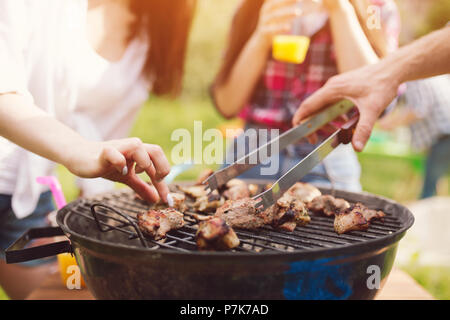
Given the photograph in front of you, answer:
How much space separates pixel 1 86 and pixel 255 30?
64.5 inches

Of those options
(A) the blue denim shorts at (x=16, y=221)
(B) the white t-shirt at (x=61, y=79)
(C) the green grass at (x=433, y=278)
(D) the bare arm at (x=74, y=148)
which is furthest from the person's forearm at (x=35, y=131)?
(C) the green grass at (x=433, y=278)

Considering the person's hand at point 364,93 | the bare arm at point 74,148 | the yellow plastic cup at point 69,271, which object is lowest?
the yellow plastic cup at point 69,271

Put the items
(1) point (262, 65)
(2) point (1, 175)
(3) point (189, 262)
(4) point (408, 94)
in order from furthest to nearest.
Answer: (4) point (408, 94) < (1) point (262, 65) < (2) point (1, 175) < (3) point (189, 262)

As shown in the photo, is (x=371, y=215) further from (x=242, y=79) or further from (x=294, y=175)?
(x=242, y=79)

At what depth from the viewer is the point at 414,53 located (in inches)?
63.4

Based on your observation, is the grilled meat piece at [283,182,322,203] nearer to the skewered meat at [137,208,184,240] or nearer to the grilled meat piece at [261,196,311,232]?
the grilled meat piece at [261,196,311,232]

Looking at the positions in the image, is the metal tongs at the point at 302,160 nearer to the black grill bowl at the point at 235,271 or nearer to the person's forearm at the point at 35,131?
the black grill bowl at the point at 235,271

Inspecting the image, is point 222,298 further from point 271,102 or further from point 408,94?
point 408,94

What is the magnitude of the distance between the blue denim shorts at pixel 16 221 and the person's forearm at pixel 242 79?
1.23 meters

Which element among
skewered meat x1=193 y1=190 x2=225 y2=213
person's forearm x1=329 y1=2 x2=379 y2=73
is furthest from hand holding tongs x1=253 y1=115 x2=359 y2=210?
person's forearm x1=329 y1=2 x2=379 y2=73

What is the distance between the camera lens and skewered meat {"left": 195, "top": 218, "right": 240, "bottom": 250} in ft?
4.12

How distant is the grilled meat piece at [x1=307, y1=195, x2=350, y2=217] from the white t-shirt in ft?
4.12

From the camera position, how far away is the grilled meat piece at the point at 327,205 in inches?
67.4

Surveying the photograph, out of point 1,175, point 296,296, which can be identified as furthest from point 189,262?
point 1,175
